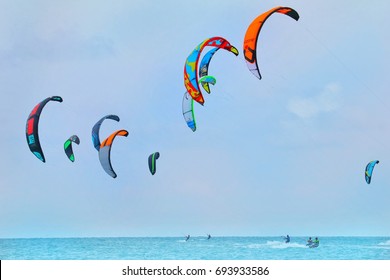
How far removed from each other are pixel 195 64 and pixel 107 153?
161 inches

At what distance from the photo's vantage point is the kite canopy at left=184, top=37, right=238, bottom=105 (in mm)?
19250

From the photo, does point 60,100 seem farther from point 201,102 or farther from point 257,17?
point 257,17

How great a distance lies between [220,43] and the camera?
1959 cm

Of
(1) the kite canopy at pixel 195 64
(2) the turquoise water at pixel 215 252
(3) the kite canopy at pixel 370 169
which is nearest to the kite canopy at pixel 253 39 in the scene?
(1) the kite canopy at pixel 195 64

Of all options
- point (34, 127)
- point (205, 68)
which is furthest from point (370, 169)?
point (34, 127)

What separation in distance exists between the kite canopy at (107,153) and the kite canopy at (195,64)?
2.89 meters

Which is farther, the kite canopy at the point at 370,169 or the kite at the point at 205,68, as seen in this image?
the kite canopy at the point at 370,169

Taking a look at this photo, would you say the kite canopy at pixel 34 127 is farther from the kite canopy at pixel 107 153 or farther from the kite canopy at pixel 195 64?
the kite canopy at pixel 195 64

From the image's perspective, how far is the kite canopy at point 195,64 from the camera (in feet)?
63.2

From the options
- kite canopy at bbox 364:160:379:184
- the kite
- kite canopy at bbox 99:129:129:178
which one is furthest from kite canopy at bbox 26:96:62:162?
kite canopy at bbox 364:160:379:184

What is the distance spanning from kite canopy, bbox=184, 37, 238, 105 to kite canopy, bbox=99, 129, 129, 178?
→ 114 inches

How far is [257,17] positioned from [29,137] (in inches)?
274

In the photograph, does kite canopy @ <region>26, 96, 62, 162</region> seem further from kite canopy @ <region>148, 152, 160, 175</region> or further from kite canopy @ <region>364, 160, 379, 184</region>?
kite canopy @ <region>364, 160, 379, 184</region>
